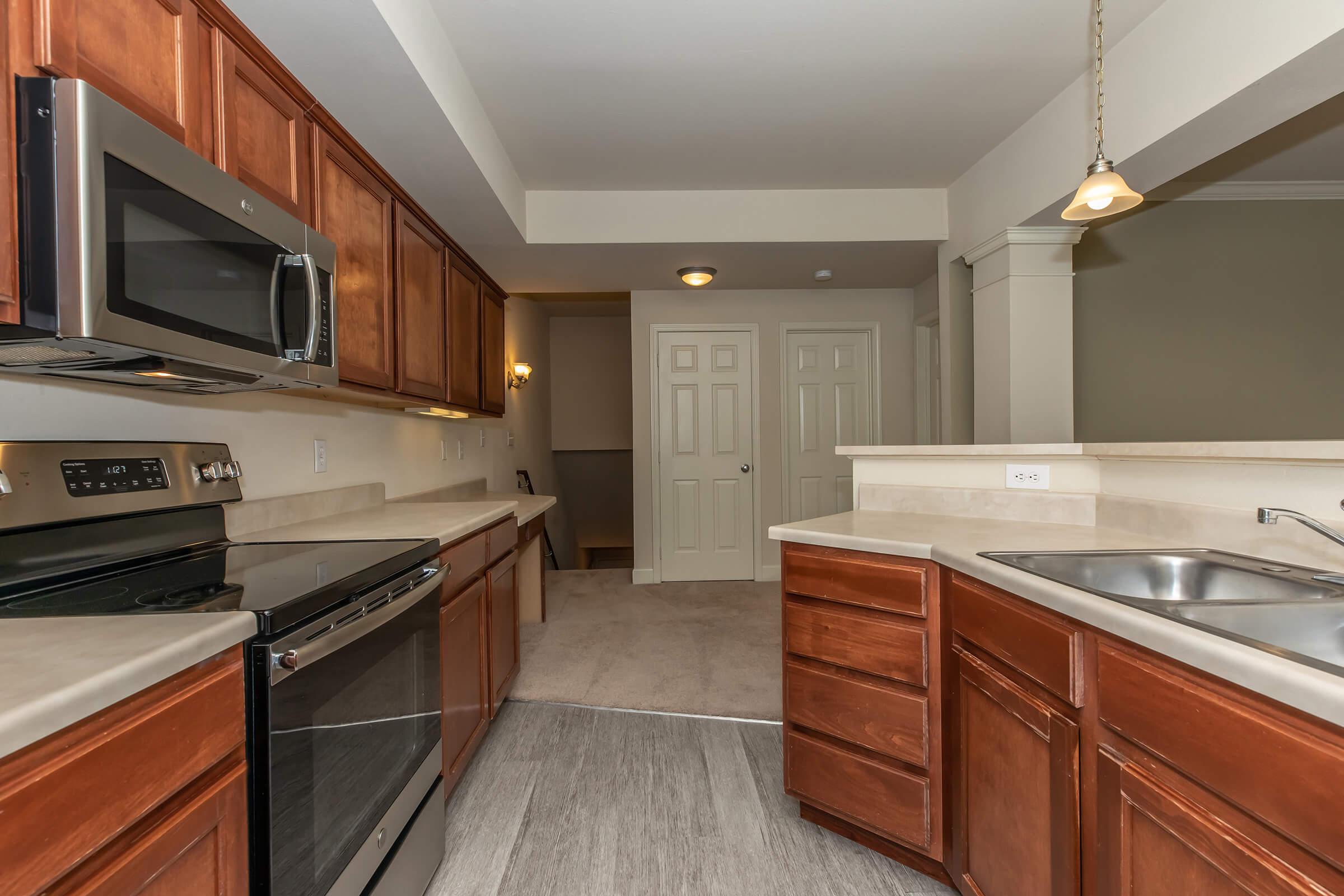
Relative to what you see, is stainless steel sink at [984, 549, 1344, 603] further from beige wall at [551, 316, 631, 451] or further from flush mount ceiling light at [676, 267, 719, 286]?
beige wall at [551, 316, 631, 451]

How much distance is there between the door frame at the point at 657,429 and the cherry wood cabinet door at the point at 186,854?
13.2 ft

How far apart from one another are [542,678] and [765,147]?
2.76 meters

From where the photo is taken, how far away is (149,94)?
121cm

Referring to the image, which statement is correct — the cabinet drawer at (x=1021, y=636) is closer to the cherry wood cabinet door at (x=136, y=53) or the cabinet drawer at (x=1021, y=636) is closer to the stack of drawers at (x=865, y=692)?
the stack of drawers at (x=865, y=692)

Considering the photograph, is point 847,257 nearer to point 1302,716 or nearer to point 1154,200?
point 1154,200

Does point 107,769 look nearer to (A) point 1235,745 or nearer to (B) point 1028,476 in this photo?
(A) point 1235,745

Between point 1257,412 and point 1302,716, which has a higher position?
point 1257,412

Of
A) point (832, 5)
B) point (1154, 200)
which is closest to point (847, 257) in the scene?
point (1154, 200)

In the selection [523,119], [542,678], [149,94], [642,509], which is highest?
[523,119]

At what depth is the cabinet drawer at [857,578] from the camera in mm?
1654

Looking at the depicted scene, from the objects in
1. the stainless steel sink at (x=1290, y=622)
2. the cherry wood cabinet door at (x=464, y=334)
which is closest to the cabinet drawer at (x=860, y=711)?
the stainless steel sink at (x=1290, y=622)

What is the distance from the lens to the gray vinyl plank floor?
5.50ft

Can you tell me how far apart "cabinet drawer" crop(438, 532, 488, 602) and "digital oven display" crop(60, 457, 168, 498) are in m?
0.69

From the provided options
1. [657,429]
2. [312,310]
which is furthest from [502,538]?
[657,429]
